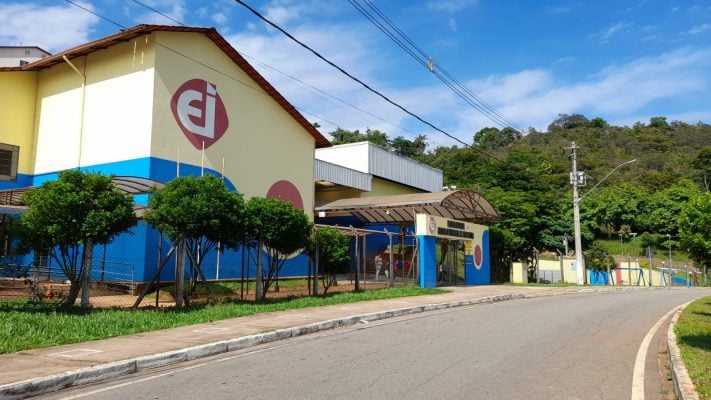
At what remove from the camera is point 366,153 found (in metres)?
34.7

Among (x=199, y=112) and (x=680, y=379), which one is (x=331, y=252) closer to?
(x=199, y=112)

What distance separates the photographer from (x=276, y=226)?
15.8 metres

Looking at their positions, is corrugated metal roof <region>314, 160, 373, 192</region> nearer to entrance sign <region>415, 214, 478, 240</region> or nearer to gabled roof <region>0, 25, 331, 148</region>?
gabled roof <region>0, 25, 331, 148</region>

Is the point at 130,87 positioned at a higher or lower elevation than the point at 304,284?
higher

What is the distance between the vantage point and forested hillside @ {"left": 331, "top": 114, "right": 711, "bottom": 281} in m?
44.8

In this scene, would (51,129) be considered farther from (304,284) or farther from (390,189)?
(390,189)

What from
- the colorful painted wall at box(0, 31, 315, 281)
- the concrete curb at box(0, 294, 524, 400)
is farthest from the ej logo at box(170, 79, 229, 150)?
the concrete curb at box(0, 294, 524, 400)

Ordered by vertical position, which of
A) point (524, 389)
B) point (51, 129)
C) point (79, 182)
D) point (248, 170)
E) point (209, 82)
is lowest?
point (524, 389)

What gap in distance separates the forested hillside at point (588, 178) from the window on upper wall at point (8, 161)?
93.2 ft

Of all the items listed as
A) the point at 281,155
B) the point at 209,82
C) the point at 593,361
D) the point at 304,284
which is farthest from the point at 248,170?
the point at 593,361

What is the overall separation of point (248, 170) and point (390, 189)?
49.3 ft

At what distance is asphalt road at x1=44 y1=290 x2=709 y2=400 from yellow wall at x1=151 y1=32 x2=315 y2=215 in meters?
13.0

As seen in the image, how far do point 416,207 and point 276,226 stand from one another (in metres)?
13.7

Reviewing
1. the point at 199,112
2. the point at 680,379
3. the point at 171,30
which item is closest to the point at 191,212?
the point at 680,379
